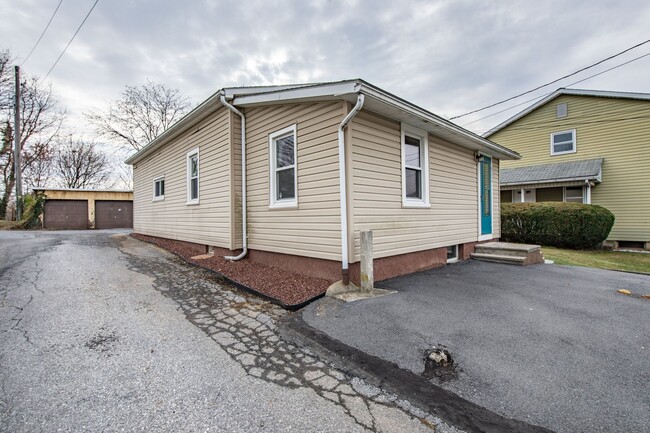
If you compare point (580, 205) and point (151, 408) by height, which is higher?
point (580, 205)

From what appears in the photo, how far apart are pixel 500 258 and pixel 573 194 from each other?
10109 millimetres

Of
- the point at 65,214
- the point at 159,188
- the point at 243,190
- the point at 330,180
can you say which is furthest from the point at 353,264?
the point at 65,214

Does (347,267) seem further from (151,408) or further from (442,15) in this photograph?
(442,15)

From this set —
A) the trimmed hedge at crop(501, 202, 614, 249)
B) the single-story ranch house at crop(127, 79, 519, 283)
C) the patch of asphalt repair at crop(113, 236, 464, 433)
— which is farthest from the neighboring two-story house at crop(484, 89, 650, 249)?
the patch of asphalt repair at crop(113, 236, 464, 433)

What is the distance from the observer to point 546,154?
49.6 ft

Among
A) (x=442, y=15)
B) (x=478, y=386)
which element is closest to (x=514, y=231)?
(x=442, y=15)

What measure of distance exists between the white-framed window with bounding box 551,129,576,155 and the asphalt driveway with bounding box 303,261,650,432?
1198cm

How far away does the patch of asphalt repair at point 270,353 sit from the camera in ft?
6.91

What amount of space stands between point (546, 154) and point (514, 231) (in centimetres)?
615

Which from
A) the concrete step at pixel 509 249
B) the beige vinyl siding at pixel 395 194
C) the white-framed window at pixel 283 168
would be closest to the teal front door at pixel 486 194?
the concrete step at pixel 509 249

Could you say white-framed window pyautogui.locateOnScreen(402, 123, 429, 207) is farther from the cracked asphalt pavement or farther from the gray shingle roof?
the gray shingle roof

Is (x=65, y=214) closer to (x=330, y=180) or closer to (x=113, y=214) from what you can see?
(x=113, y=214)

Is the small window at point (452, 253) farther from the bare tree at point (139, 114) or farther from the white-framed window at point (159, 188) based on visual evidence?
the bare tree at point (139, 114)

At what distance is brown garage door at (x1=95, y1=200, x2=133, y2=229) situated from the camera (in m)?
19.8
